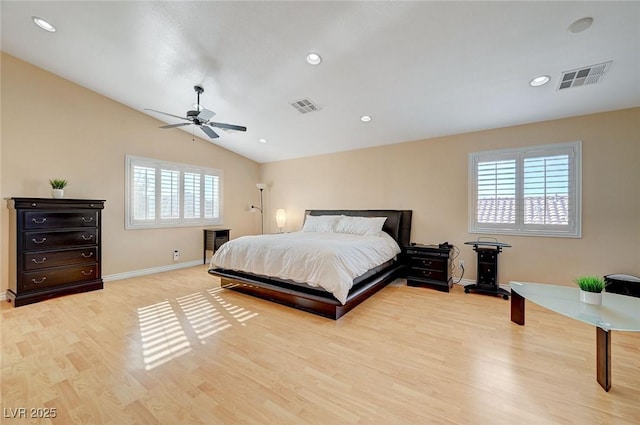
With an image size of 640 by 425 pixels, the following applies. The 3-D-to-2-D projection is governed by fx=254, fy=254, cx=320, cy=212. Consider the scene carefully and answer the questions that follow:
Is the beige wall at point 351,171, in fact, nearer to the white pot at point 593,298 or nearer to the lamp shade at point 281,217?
the lamp shade at point 281,217

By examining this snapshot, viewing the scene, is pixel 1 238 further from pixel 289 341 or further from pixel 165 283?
pixel 289 341

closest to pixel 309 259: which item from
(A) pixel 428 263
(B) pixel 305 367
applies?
(B) pixel 305 367

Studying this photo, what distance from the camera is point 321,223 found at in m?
5.18

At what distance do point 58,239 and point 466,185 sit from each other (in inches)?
240

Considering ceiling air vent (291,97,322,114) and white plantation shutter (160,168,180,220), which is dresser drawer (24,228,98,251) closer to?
white plantation shutter (160,168,180,220)

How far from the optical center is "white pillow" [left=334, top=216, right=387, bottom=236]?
4562 millimetres

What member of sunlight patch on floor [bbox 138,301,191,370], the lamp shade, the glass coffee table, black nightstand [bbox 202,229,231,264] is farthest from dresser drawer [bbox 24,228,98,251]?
the glass coffee table

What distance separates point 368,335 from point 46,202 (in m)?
4.39

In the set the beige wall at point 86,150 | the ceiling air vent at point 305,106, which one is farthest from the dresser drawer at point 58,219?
the ceiling air vent at point 305,106

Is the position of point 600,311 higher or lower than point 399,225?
lower

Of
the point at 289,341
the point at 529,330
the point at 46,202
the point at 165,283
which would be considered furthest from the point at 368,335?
the point at 46,202

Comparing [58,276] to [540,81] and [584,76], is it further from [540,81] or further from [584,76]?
[584,76]

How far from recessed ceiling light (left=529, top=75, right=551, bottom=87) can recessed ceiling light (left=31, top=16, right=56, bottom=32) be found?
546 cm

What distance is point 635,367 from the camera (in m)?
1.95
